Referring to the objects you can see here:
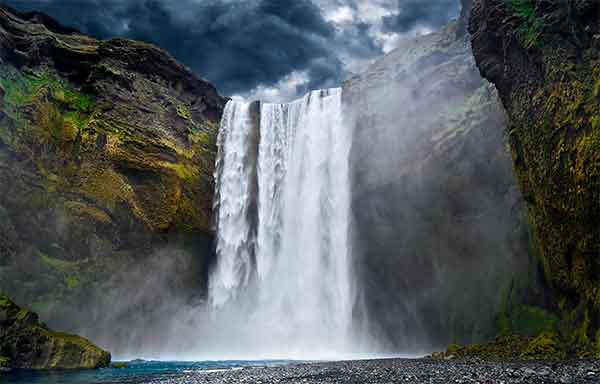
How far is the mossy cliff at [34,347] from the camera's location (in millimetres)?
22984

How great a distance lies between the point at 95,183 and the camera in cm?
3784

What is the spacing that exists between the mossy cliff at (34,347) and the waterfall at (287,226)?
1477 centimetres

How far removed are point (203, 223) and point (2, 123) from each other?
1582 centimetres

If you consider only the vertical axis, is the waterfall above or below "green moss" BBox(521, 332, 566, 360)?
above

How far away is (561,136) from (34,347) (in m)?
25.2

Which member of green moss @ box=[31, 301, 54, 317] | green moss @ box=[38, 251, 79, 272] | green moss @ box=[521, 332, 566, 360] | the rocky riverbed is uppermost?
green moss @ box=[38, 251, 79, 272]

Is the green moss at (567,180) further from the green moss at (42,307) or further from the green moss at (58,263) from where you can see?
the green moss at (42,307)

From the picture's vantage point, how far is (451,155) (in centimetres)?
3519

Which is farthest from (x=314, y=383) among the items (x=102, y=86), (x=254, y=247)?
(x=102, y=86)

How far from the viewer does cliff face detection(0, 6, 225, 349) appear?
34.7 metres

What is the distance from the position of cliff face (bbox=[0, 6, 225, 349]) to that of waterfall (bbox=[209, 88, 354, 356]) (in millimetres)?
2334

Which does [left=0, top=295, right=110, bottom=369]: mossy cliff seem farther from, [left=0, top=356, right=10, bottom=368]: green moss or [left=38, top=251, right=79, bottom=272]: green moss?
[left=38, top=251, right=79, bottom=272]: green moss

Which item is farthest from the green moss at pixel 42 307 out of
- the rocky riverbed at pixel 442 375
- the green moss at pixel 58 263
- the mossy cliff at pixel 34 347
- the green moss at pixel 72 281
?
the rocky riverbed at pixel 442 375

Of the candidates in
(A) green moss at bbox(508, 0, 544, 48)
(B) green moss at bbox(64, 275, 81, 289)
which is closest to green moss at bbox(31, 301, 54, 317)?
(B) green moss at bbox(64, 275, 81, 289)
